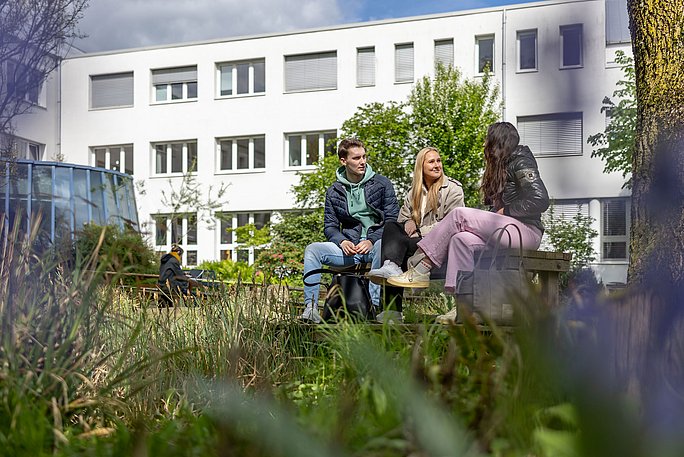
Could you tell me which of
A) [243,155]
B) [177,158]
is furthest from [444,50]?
[177,158]

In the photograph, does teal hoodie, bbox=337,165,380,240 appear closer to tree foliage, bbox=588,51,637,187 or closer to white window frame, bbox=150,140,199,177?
tree foliage, bbox=588,51,637,187

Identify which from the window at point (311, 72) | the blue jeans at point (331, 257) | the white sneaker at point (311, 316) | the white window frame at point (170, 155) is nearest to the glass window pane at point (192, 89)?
the white window frame at point (170, 155)

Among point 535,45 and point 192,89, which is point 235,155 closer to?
point 192,89

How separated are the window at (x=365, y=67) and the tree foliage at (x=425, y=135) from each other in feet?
18.9

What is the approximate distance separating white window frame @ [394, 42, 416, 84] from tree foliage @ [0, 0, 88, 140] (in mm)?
23531

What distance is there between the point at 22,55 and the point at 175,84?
91.4 ft

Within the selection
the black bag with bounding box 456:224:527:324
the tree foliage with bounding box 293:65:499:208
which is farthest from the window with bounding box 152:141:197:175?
the black bag with bounding box 456:224:527:324

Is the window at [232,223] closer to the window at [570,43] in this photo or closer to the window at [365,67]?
the window at [365,67]

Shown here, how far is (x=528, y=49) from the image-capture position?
53 centimetres

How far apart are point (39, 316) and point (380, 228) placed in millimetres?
2995

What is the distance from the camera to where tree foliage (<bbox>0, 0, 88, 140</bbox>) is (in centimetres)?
121

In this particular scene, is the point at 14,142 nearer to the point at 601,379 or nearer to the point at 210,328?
the point at 601,379

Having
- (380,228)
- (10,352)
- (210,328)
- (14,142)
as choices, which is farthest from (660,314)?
(380,228)

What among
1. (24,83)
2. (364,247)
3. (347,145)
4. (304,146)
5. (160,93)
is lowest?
(364,247)
